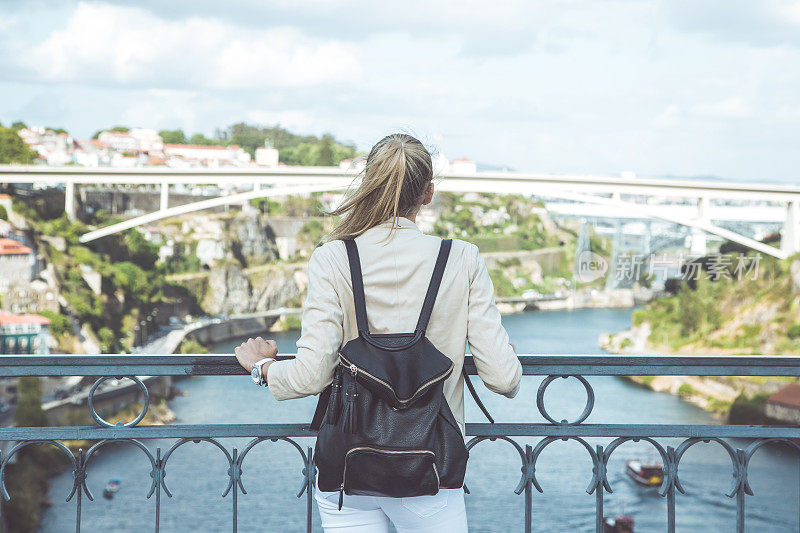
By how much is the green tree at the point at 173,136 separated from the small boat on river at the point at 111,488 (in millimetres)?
24271

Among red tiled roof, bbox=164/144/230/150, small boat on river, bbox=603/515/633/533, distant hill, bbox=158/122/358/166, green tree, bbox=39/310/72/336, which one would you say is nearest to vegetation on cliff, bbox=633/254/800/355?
distant hill, bbox=158/122/358/166

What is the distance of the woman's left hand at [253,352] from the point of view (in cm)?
101

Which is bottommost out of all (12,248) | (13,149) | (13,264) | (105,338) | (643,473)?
(105,338)

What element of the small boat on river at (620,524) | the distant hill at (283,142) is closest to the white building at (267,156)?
the distant hill at (283,142)

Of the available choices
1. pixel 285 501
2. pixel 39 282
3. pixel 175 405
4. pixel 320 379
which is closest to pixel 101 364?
pixel 320 379

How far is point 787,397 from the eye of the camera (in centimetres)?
2373

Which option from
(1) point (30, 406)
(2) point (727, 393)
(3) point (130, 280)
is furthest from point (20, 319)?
(2) point (727, 393)

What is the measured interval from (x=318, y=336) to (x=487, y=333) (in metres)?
0.20

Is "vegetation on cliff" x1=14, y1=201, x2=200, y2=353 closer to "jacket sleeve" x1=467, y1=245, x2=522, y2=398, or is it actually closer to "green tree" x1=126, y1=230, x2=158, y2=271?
"green tree" x1=126, y1=230, x2=158, y2=271

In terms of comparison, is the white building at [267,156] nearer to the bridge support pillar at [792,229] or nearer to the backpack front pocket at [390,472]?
the bridge support pillar at [792,229]

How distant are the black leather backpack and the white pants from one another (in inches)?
1.5

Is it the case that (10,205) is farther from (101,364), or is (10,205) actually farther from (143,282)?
(101,364)

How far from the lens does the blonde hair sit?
0.94 m

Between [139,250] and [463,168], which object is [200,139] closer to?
[139,250]
